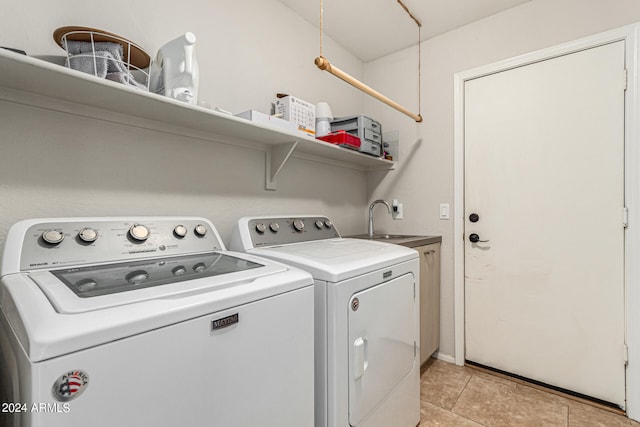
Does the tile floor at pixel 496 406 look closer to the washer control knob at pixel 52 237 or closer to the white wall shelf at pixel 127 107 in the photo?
the white wall shelf at pixel 127 107

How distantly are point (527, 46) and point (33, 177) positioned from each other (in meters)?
2.87

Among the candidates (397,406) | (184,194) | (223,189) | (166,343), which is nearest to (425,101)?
(223,189)

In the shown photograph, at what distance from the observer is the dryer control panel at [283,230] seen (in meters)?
1.51

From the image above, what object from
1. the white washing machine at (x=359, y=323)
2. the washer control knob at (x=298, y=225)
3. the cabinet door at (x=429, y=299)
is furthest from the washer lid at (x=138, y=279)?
the cabinet door at (x=429, y=299)

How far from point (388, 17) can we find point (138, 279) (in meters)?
2.37

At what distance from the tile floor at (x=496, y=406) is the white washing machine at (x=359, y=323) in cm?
29

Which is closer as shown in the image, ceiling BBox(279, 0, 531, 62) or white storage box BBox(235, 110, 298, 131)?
white storage box BBox(235, 110, 298, 131)

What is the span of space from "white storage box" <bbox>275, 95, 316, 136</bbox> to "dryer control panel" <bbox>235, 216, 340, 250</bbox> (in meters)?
0.56

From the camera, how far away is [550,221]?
1942mm

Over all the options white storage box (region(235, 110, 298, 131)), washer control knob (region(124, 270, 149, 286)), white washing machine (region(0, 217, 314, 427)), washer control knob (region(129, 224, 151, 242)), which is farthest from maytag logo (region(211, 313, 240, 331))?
white storage box (region(235, 110, 298, 131))

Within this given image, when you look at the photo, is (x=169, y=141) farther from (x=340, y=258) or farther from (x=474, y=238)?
(x=474, y=238)

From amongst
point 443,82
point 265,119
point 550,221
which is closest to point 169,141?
point 265,119

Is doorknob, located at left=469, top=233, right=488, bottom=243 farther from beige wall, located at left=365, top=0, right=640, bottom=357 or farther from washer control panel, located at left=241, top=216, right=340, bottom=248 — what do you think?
washer control panel, located at left=241, top=216, right=340, bottom=248

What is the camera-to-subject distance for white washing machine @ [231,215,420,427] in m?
1.05
